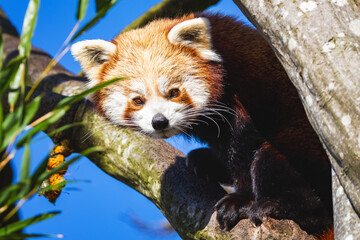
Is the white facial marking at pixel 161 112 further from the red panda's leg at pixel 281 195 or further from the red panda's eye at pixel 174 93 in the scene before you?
the red panda's leg at pixel 281 195

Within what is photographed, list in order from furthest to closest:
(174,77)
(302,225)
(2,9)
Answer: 1. (2,9)
2. (174,77)
3. (302,225)

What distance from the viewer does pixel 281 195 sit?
262 centimetres

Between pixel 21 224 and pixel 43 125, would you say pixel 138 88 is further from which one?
pixel 21 224

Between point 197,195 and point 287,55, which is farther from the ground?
point 287,55

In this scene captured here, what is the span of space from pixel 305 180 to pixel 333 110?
94 centimetres

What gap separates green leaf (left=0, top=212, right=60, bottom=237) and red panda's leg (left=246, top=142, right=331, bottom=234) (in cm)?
125

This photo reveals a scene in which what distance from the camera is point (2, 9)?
205 inches

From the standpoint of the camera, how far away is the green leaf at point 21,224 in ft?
5.00

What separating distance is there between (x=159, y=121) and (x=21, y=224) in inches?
53.0

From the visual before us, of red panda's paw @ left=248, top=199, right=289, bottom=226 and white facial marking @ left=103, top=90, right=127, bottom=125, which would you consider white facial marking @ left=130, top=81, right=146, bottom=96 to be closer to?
white facial marking @ left=103, top=90, right=127, bottom=125

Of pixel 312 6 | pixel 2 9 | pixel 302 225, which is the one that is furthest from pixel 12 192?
pixel 2 9

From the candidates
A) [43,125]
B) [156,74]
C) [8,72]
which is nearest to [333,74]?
[43,125]

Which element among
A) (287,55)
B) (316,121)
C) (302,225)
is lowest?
(302,225)

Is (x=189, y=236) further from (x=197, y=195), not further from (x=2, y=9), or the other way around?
(x=2, y=9)
